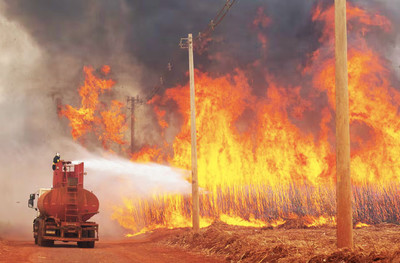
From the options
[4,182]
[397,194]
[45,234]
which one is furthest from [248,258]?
[4,182]

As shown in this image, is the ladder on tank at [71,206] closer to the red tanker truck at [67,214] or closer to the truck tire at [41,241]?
the red tanker truck at [67,214]

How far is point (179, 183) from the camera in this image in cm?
4122

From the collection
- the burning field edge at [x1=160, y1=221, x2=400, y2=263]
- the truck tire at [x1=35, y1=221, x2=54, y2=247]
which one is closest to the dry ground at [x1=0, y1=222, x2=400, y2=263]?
the burning field edge at [x1=160, y1=221, x2=400, y2=263]

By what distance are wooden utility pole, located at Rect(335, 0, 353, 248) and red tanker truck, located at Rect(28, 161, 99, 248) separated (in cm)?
1694

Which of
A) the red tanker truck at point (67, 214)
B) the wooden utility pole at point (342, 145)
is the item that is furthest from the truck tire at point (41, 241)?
the wooden utility pole at point (342, 145)

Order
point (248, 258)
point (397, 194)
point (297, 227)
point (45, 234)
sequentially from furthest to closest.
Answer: point (397, 194) → point (297, 227) → point (45, 234) → point (248, 258)

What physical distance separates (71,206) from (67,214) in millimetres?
455

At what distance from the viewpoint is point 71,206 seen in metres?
27.4

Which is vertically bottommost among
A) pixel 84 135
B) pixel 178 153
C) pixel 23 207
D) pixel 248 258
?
pixel 248 258

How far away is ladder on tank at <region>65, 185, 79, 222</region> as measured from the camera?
27250mm

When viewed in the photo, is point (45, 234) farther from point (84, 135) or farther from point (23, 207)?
point (84, 135)

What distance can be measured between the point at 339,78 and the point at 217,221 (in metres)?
26.7

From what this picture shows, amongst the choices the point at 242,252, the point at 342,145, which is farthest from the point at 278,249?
the point at 342,145

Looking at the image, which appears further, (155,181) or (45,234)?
(155,181)
